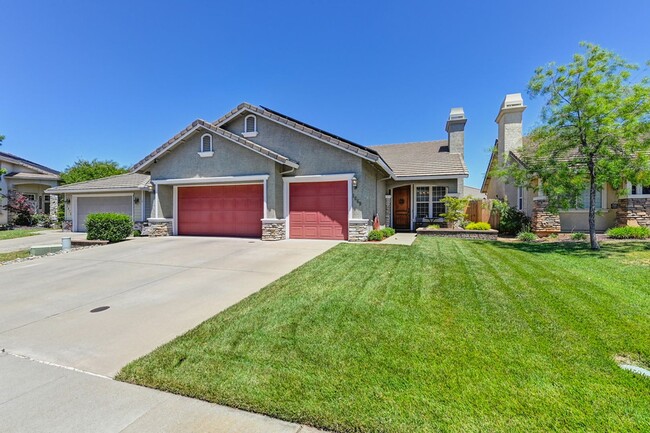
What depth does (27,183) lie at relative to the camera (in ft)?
79.6

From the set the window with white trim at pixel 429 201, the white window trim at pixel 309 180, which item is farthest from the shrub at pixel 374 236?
the window with white trim at pixel 429 201

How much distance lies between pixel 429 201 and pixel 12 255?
1855 cm

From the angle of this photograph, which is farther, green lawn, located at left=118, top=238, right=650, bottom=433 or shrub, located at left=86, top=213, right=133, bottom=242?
shrub, located at left=86, top=213, right=133, bottom=242

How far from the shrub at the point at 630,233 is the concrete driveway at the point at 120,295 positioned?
1207cm

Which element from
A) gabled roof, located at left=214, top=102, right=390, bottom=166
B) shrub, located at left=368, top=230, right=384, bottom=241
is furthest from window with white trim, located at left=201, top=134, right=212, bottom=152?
shrub, located at left=368, top=230, right=384, bottom=241

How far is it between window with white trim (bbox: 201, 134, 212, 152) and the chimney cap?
14.2 metres

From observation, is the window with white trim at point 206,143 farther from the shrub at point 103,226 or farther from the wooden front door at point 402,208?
the wooden front door at point 402,208

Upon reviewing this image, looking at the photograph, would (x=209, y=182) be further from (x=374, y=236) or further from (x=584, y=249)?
(x=584, y=249)

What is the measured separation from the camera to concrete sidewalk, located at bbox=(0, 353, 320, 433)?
236 centimetres

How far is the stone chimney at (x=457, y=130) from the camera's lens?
58.0ft

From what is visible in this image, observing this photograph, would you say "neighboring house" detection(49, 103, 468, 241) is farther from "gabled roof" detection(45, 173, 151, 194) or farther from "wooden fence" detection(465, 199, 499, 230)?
"gabled roof" detection(45, 173, 151, 194)

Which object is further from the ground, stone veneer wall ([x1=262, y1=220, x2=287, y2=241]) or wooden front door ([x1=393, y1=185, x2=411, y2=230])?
wooden front door ([x1=393, y1=185, x2=411, y2=230])

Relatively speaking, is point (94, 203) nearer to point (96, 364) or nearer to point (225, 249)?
point (225, 249)

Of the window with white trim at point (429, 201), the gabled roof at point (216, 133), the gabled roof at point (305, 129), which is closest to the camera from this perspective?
the gabled roof at point (305, 129)
